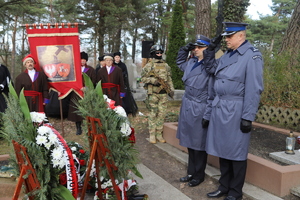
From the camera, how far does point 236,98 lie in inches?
117

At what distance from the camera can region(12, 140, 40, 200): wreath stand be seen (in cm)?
217

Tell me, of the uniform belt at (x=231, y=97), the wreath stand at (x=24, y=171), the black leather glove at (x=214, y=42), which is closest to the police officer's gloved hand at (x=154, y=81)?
the black leather glove at (x=214, y=42)

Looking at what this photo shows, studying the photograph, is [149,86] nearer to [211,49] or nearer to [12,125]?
[211,49]

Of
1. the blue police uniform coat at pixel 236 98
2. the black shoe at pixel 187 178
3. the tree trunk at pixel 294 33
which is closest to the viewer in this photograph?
the blue police uniform coat at pixel 236 98

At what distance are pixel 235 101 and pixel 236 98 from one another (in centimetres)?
4

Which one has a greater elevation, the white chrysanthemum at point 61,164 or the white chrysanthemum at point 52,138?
the white chrysanthemum at point 52,138

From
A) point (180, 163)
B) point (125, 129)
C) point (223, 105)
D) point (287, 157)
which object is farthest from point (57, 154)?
point (287, 157)

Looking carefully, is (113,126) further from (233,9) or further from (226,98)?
(233,9)

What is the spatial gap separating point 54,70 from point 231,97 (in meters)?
3.83

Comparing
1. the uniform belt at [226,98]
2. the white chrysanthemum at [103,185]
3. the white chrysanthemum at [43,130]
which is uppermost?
the uniform belt at [226,98]

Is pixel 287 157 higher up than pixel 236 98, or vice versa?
pixel 236 98

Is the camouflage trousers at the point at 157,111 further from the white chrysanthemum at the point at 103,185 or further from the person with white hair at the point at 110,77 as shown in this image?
the white chrysanthemum at the point at 103,185

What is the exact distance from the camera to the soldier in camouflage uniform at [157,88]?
5.55m

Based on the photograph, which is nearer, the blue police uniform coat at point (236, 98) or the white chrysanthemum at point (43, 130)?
the white chrysanthemum at point (43, 130)
